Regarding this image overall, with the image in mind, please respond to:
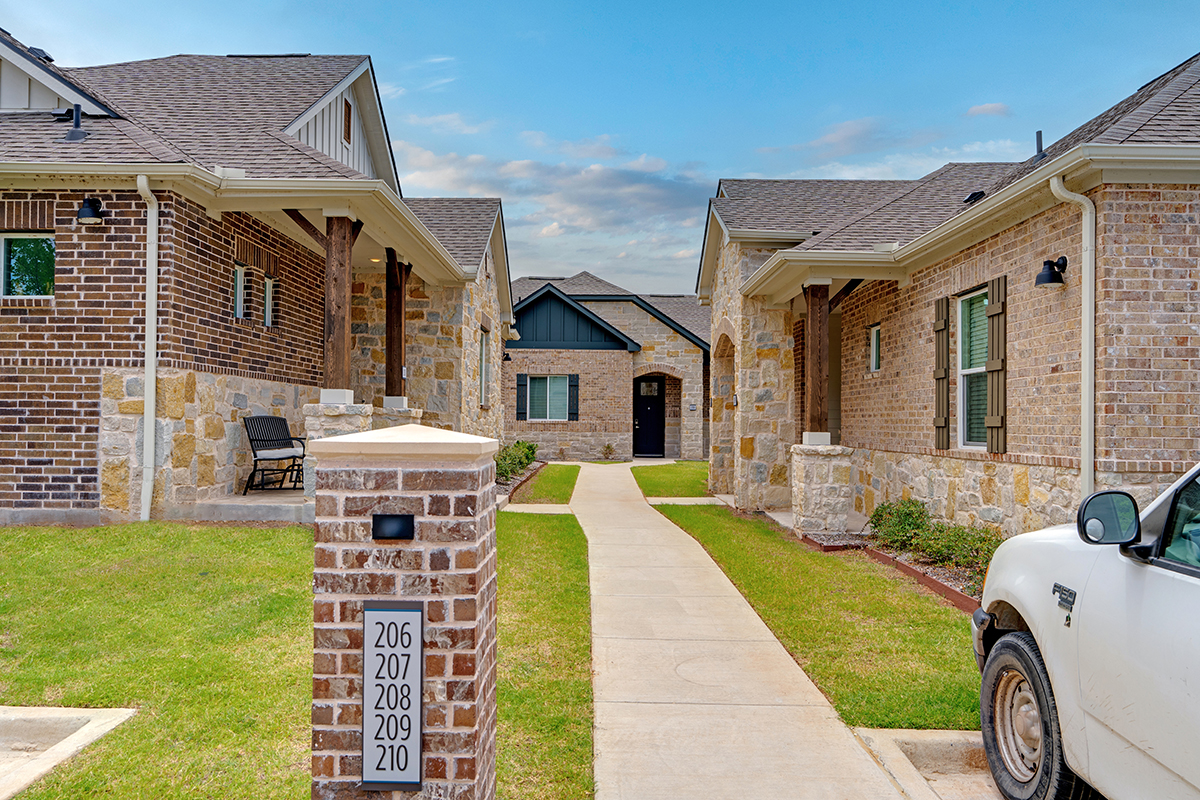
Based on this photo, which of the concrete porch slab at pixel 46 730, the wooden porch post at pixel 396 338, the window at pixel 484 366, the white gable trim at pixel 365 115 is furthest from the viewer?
the window at pixel 484 366

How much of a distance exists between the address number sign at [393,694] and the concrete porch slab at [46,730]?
1.85m

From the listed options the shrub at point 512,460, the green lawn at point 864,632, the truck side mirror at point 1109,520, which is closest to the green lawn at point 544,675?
the green lawn at point 864,632

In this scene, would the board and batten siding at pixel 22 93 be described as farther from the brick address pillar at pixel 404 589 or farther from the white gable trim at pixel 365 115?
the brick address pillar at pixel 404 589

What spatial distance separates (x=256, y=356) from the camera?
10.3 metres

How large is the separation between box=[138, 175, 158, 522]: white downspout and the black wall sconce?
8.66m

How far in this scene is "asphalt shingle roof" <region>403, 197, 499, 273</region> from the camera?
13.8m

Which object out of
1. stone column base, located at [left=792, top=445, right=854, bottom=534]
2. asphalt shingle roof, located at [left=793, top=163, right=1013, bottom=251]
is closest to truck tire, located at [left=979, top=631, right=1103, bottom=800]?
stone column base, located at [left=792, top=445, right=854, bottom=534]

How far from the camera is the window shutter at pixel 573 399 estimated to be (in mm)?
24797

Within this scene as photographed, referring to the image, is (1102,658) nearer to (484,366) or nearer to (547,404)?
(484,366)

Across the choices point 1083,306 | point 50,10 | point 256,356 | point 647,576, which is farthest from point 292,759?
point 50,10

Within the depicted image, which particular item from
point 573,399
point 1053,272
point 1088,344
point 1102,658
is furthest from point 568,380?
point 1102,658

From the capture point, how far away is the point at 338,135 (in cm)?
1277

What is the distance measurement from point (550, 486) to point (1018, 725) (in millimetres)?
12886

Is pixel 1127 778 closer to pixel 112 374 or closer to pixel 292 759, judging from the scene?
pixel 292 759
